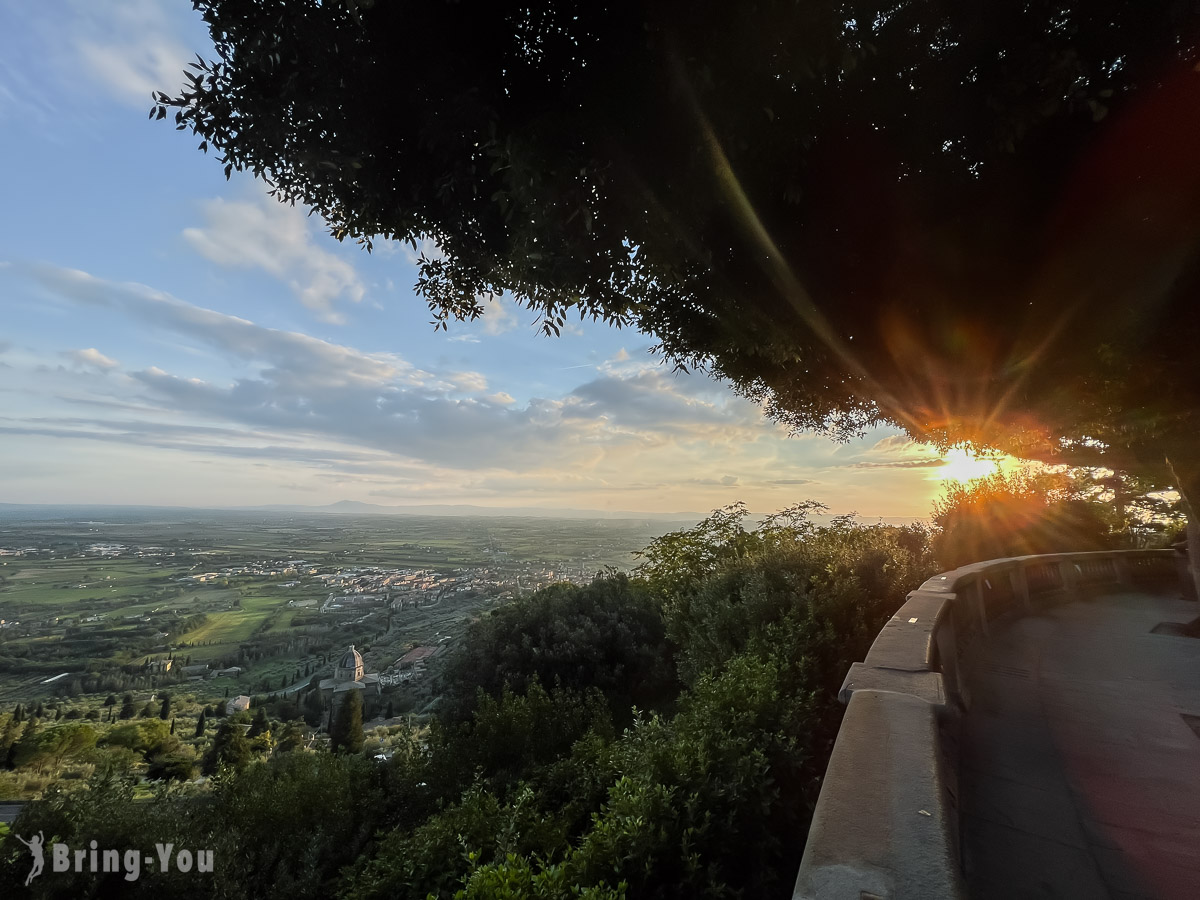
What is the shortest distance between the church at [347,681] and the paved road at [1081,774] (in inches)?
627

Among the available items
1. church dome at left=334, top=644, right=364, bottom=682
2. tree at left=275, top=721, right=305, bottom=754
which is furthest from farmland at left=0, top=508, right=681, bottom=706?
tree at left=275, top=721, right=305, bottom=754

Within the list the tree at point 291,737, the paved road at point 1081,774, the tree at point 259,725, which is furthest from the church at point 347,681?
the paved road at point 1081,774

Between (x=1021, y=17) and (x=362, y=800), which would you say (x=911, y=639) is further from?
(x=362, y=800)

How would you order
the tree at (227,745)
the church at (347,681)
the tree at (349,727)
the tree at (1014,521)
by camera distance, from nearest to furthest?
the tree at (227,745)
the tree at (349,727)
the tree at (1014,521)
the church at (347,681)

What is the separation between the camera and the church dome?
1716 cm

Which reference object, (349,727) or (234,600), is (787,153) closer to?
(349,727)

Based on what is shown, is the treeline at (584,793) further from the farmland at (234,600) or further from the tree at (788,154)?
the farmland at (234,600)

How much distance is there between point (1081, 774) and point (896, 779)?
7.64ft

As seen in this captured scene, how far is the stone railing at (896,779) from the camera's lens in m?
1.48

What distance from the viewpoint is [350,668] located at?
59.2ft

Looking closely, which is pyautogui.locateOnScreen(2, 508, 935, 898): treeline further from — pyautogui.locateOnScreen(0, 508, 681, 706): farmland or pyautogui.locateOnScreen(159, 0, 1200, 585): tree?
pyautogui.locateOnScreen(0, 508, 681, 706): farmland

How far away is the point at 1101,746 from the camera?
3492mm

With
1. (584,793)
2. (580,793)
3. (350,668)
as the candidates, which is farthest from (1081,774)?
(350,668)

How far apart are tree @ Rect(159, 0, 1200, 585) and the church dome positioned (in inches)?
675
